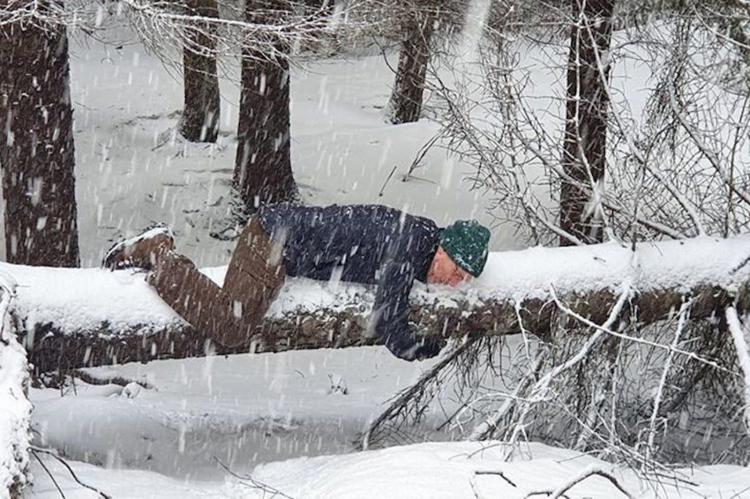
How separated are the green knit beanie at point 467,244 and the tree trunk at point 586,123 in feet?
4.34

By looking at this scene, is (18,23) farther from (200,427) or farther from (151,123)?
(151,123)

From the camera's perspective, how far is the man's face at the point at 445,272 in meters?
5.42

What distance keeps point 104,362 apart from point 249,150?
231 inches

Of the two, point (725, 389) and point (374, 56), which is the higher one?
point (374, 56)

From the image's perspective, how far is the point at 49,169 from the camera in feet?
25.1

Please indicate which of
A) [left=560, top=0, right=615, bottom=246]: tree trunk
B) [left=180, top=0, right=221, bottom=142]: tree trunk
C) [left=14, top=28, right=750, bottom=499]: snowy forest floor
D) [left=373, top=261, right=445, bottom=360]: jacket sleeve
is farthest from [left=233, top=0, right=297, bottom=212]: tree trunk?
[left=373, top=261, right=445, bottom=360]: jacket sleeve

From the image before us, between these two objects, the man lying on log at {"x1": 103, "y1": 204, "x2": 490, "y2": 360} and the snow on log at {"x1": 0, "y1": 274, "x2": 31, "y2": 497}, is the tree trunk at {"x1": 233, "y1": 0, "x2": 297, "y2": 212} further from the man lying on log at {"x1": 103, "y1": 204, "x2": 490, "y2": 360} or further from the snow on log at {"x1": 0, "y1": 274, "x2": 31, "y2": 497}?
the snow on log at {"x1": 0, "y1": 274, "x2": 31, "y2": 497}

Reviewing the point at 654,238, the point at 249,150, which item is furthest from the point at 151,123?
the point at 654,238

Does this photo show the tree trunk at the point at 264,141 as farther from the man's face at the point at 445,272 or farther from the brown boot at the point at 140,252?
the man's face at the point at 445,272

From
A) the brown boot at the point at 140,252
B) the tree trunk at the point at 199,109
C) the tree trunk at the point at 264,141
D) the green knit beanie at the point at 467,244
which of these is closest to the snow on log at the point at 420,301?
the brown boot at the point at 140,252

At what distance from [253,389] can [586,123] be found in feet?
11.5

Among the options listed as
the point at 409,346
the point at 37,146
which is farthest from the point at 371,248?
the point at 37,146

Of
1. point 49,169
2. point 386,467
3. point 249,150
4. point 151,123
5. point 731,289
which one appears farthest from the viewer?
point 151,123

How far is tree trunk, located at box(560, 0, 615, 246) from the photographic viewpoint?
6609 mm
